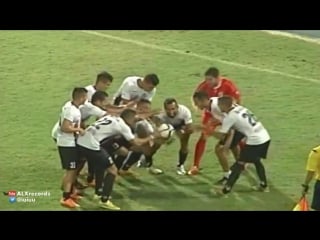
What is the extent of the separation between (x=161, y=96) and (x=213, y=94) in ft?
1.03

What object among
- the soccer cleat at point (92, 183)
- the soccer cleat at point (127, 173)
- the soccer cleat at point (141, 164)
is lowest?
the soccer cleat at point (92, 183)

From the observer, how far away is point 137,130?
5469 millimetres

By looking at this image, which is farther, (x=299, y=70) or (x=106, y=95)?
(x=299, y=70)

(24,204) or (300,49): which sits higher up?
A: (300,49)

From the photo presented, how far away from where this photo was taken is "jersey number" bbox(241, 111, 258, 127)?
18.0ft

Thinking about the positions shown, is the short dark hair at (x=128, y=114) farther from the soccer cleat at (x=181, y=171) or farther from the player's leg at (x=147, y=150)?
the soccer cleat at (x=181, y=171)

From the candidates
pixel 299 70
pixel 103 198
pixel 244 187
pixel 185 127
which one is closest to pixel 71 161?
pixel 103 198

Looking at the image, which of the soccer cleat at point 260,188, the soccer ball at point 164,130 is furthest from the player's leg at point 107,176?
the soccer cleat at point 260,188

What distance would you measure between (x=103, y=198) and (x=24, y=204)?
0.47 meters

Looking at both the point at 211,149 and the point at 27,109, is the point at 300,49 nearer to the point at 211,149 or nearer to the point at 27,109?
the point at 211,149

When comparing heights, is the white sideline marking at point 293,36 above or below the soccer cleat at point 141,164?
above

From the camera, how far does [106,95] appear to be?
5.45m

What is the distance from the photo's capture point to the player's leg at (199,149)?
5523 mm

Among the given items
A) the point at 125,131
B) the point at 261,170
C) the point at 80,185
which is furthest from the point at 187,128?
the point at 80,185
